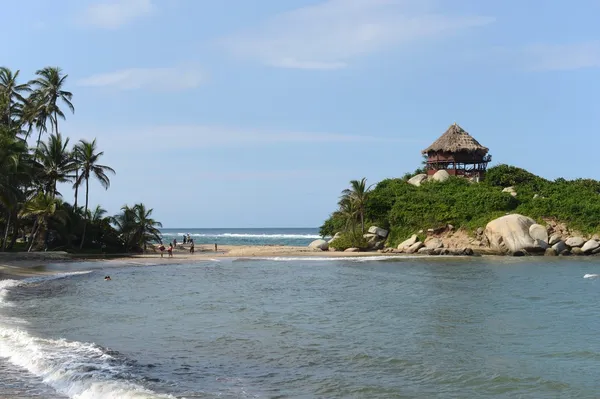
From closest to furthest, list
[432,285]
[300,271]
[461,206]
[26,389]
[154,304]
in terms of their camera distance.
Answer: [26,389], [154,304], [432,285], [300,271], [461,206]

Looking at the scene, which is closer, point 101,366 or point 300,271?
point 101,366

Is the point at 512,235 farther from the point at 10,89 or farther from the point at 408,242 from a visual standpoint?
the point at 10,89

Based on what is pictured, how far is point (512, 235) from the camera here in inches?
1834

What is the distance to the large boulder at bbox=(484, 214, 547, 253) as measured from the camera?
151 ft

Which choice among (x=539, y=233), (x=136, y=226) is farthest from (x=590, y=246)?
(x=136, y=226)

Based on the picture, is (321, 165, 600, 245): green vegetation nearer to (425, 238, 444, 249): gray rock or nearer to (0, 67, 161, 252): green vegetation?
(425, 238, 444, 249): gray rock

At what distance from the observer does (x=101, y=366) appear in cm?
1160

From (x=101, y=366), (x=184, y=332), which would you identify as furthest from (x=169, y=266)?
(x=101, y=366)

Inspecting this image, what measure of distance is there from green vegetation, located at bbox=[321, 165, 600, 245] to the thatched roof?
9.31 ft

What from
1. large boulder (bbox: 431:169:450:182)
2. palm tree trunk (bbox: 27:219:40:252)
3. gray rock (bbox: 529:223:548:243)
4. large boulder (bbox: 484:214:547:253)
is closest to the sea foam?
palm tree trunk (bbox: 27:219:40:252)

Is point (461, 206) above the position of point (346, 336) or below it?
above

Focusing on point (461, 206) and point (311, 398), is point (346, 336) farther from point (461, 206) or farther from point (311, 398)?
point (461, 206)

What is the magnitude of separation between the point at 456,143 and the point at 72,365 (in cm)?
5371

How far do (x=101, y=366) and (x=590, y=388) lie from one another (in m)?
9.28
